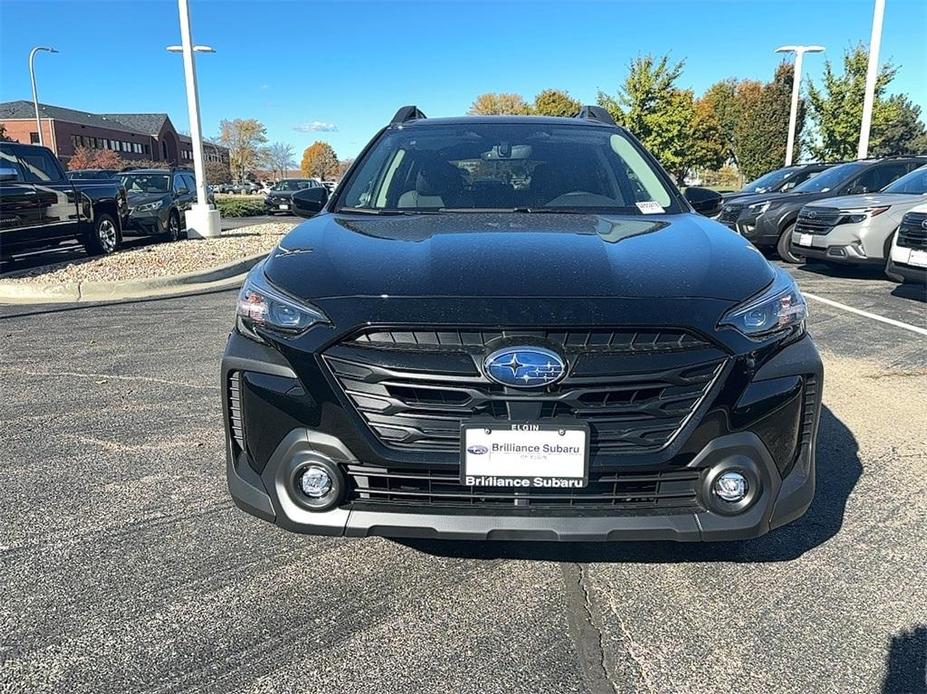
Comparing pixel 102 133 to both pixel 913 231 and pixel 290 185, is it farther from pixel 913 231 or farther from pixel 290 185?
pixel 913 231

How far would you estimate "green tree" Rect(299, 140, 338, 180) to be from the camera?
4092 inches

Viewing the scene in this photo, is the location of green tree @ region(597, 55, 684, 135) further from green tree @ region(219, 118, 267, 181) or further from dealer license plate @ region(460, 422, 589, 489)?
green tree @ region(219, 118, 267, 181)

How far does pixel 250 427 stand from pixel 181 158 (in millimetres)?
114820

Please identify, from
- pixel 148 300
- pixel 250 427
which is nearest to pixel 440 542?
pixel 250 427

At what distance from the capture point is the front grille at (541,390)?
2.04m

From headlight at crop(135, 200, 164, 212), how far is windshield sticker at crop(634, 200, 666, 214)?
13.7 m

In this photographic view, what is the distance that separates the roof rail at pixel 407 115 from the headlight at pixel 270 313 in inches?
83.8

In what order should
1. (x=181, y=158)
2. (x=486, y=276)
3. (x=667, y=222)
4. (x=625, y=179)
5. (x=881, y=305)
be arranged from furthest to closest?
(x=181, y=158), (x=881, y=305), (x=625, y=179), (x=667, y=222), (x=486, y=276)

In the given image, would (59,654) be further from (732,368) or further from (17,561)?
(732,368)

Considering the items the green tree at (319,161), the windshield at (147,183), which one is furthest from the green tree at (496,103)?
the windshield at (147,183)

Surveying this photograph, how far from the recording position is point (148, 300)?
328 inches

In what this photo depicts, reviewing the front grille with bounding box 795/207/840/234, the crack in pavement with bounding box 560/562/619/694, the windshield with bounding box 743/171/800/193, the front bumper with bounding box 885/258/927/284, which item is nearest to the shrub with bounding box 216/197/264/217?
the windshield with bounding box 743/171/800/193

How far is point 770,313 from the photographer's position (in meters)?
2.25

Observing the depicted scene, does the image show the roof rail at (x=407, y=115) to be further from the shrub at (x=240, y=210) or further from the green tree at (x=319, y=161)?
the green tree at (x=319, y=161)
